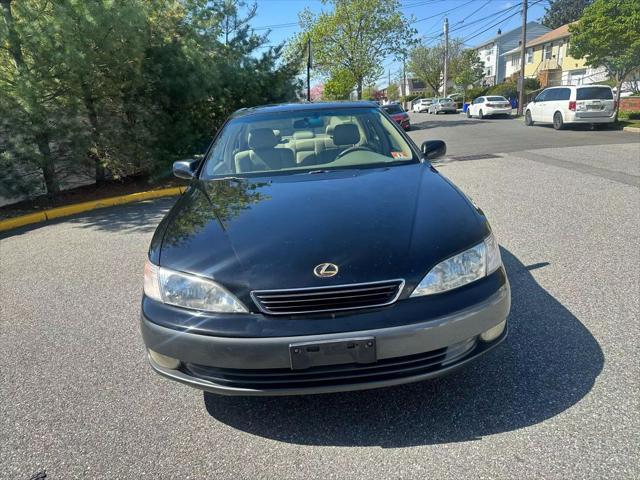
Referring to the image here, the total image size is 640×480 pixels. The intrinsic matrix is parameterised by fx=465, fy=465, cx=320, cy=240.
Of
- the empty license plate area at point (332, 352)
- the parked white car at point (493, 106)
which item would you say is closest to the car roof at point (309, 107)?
the empty license plate area at point (332, 352)

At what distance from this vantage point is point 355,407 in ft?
7.98

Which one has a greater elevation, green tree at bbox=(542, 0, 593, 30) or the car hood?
green tree at bbox=(542, 0, 593, 30)

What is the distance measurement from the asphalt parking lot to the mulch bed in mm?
4846

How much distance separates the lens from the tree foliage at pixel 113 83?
7641 millimetres

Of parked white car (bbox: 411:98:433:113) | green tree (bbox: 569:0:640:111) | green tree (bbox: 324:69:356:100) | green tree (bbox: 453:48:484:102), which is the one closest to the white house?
green tree (bbox: 453:48:484:102)

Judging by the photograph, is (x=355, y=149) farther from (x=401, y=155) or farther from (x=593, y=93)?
(x=593, y=93)

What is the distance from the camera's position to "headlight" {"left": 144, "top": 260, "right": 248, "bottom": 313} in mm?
2121

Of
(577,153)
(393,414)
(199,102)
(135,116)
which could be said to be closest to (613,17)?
(577,153)

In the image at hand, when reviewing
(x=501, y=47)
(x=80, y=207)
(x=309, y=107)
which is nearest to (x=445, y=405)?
(x=309, y=107)

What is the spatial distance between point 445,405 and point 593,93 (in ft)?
61.2

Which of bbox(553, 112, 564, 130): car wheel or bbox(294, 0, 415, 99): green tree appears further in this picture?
bbox(294, 0, 415, 99): green tree

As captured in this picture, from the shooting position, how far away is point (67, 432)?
240cm

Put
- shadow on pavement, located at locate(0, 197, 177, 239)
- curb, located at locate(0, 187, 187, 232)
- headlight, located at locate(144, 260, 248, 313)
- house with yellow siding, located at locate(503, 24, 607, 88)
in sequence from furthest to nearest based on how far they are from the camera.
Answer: house with yellow siding, located at locate(503, 24, 607, 88)
curb, located at locate(0, 187, 187, 232)
shadow on pavement, located at locate(0, 197, 177, 239)
headlight, located at locate(144, 260, 248, 313)

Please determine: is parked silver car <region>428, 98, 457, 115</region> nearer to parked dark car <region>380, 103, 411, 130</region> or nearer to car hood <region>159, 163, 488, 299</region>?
parked dark car <region>380, 103, 411, 130</region>
